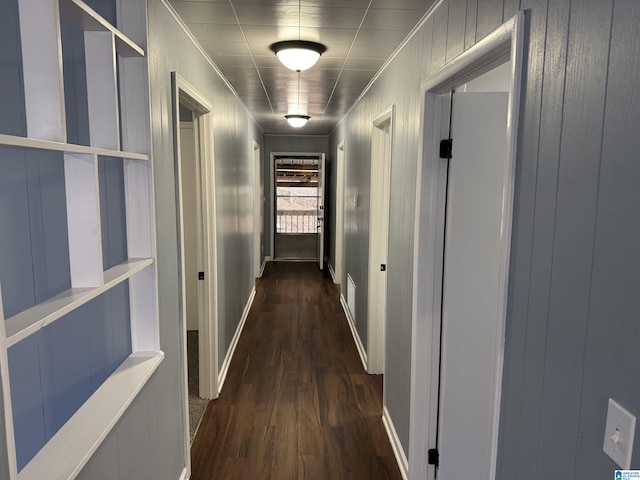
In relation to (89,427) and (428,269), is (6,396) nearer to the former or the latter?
(89,427)

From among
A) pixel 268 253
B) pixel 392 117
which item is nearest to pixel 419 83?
pixel 392 117

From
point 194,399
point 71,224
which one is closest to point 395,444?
point 194,399

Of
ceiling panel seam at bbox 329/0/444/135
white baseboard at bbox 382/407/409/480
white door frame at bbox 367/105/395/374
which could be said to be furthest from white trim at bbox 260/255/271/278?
white baseboard at bbox 382/407/409/480

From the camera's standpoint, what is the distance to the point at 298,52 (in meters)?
2.47

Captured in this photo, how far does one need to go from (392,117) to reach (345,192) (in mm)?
2872

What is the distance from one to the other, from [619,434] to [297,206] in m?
9.60

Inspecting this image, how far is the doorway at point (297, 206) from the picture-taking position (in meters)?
8.71

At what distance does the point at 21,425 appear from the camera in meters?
1.32

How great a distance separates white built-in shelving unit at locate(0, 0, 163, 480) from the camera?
1.07m

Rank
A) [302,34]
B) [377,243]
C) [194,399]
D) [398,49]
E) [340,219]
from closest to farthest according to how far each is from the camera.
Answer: [302,34] < [398,49] < [194,399] < [377,243] < [340,219]

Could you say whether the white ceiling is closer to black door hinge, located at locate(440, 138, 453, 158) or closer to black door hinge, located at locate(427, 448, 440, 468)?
black door hinge, located at locate(440, 138, 453, 158)

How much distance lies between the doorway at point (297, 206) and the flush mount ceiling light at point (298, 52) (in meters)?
5.52

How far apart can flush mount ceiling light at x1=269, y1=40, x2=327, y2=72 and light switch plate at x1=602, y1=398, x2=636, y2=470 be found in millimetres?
2210

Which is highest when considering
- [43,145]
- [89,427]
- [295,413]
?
[43,145]
